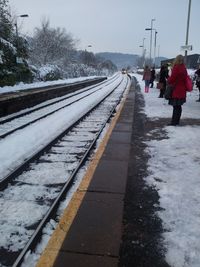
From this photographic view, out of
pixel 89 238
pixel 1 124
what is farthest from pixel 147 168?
pixel 1 124

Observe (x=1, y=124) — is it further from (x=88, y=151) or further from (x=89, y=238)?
(x=89, y=238)

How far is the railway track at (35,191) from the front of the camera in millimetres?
4113

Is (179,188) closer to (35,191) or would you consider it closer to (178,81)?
(35,191)

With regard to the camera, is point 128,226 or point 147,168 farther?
point 147,168

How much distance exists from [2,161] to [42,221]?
10.3 ft

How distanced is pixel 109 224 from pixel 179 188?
166 centimetres

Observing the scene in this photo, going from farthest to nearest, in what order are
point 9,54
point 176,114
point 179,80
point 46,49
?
point 46,49 < point 9,54 < point 176,114 < point 179,80

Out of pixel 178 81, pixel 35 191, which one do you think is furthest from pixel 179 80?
pixel 35 191

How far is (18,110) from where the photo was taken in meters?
15.4

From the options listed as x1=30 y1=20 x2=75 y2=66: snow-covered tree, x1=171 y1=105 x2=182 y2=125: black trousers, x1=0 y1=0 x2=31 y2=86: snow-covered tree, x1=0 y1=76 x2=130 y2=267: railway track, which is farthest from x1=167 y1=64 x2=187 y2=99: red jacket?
x1=30 y1=20 x2=75 y2=66: snow-covered tree

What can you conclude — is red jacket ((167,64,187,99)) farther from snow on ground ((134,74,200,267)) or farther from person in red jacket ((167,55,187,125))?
snow on ground ((134,74,200,267))

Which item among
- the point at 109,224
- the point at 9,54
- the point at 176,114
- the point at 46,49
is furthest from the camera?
the point at 46,49

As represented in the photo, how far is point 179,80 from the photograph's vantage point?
10836mm

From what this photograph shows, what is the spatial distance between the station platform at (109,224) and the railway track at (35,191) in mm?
227
